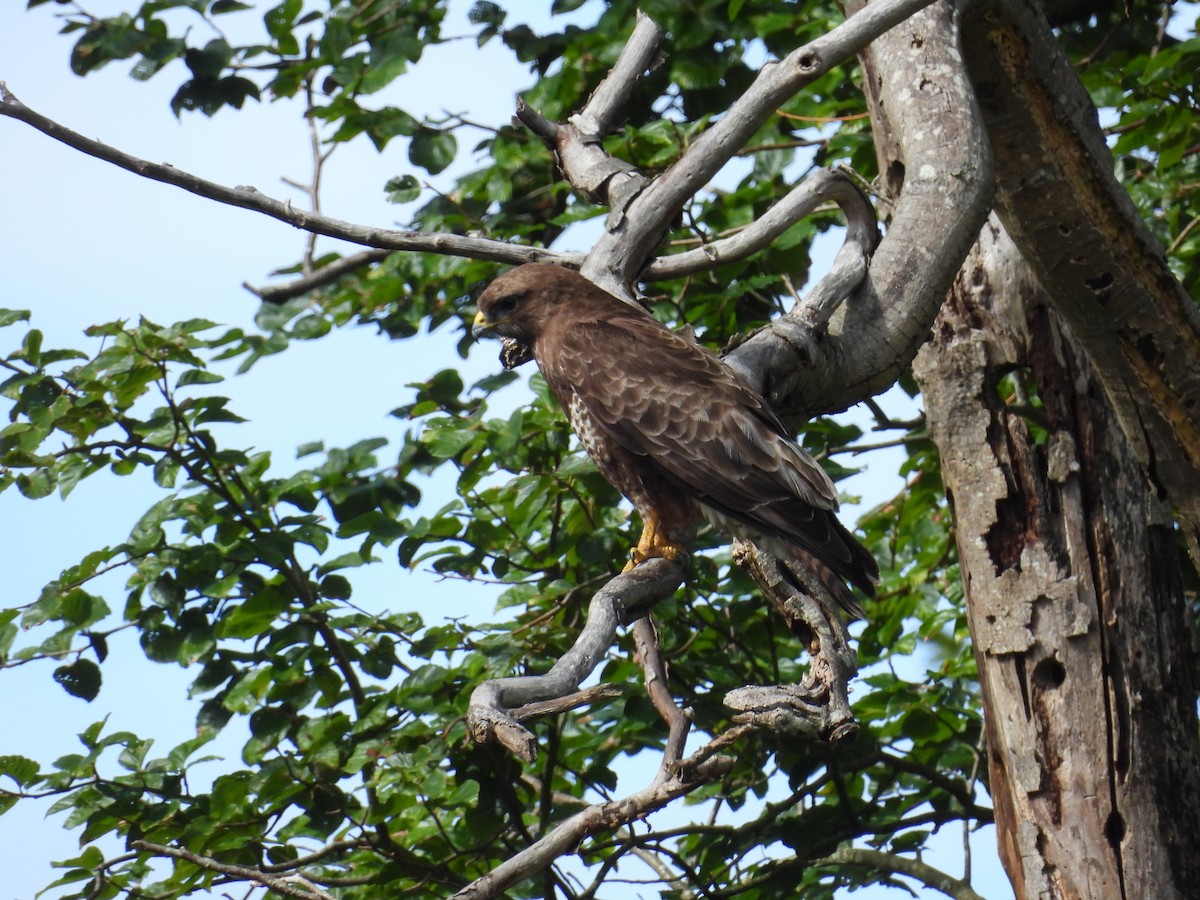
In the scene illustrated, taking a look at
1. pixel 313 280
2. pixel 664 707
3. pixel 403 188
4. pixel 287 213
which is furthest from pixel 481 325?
pixel 664 707

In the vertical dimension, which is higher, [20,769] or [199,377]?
[199,377]

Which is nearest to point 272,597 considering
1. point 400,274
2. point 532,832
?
point 532,832

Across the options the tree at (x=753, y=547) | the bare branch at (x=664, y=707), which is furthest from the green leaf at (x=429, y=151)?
the bare branch at (x=664, y=707)

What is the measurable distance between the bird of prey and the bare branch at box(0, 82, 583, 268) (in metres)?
0.18

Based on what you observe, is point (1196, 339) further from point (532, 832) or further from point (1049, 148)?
point (532, 832)

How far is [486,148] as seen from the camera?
5.39 meters

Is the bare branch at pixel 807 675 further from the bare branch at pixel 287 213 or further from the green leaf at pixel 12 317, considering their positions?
the green leaf at pixel 12 317

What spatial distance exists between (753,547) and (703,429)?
38 cm

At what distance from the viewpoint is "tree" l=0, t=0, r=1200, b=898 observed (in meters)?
3.70

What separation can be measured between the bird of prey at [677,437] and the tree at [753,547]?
0.12m

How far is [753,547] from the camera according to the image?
359 centimetres

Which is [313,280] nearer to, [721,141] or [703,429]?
[703,429]

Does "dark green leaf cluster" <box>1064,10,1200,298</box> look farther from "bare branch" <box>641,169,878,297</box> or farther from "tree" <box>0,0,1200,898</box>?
"bare branch" <box>641,169,878,297</box>

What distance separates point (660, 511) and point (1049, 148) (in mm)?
1709
